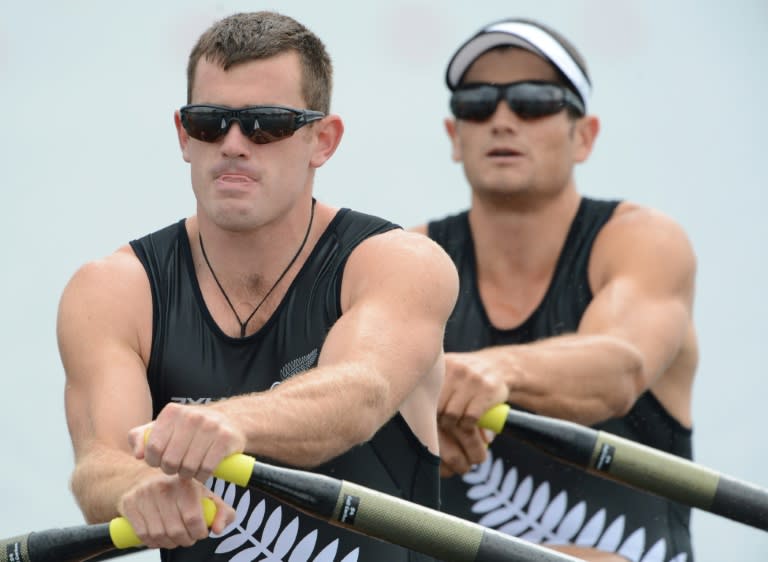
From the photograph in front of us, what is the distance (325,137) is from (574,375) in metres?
1.13

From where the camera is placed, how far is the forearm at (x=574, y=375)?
437cm

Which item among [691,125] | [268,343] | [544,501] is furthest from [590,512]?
[691,125]

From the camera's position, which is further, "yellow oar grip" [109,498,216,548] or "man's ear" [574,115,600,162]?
"man's ear" [574,115,600,162]

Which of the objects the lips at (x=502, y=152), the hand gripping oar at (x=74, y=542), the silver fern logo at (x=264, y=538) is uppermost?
the lips at (x=502, y=152)

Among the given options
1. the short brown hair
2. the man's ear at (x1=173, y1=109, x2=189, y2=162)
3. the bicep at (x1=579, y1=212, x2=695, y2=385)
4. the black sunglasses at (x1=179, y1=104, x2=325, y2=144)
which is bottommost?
the bicep at (x1=579, y1=212, x2=695, y2=385)

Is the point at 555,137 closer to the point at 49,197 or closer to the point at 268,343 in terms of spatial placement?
the point at 268,343

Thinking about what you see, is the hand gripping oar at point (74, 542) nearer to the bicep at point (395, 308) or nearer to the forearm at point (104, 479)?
the forearm at point (104, 479)

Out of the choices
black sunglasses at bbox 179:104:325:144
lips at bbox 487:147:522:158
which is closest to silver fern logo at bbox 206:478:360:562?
black sunglasses at bbox 179:104:325:144

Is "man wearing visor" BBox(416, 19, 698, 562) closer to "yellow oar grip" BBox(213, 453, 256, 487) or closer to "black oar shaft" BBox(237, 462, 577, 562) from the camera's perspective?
"black oar shaft" BBox(237, 462, 577, 562)

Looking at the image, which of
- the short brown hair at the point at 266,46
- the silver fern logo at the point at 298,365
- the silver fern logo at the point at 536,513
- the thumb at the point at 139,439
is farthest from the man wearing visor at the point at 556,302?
the thumb at the point at 139,439

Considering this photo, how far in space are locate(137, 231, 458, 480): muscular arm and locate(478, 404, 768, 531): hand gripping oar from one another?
37cm

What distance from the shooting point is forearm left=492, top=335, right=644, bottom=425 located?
4367 mm

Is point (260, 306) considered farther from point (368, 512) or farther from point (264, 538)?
point (368, 512)

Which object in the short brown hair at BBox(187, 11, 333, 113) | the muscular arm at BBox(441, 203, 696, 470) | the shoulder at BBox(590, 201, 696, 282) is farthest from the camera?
the shoulder at BBox(590, 201, 696, 282)
